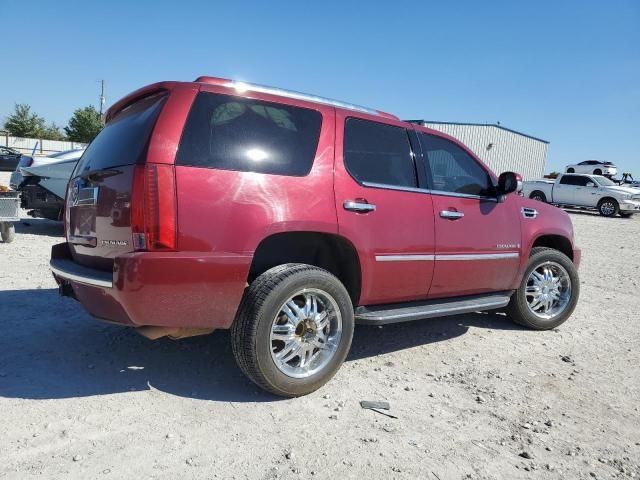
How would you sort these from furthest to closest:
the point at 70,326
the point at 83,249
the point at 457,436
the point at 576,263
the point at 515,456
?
the point at 576,263 → the point at 70,326 → the point at 83,249 → the point at 457,436 → the point at 515,456

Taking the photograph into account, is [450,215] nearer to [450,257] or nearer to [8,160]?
[450,257]

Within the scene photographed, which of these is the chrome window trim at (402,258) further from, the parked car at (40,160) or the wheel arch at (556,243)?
the parked car at (40,160)

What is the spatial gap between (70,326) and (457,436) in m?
3.24

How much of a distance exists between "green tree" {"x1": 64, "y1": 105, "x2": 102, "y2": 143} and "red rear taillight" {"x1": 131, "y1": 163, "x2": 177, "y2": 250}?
2251 inches

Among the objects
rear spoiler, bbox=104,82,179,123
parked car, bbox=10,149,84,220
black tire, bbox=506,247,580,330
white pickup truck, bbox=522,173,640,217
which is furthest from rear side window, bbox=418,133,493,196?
white pickup truck, bbox=522,173,640,217

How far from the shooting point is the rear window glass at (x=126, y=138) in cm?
277

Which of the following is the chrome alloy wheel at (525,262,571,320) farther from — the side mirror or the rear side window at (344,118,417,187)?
the rear side window at (344,118,417,187)

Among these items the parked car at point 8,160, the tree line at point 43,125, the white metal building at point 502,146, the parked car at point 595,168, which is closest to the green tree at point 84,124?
the tree line at point 43,125

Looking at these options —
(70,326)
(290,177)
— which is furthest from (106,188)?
(70,326)

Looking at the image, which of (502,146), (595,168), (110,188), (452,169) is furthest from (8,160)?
(595,168)

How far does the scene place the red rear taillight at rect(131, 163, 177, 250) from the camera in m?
2.58

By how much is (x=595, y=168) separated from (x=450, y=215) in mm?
33960

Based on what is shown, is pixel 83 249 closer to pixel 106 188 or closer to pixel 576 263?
pixel 106 188

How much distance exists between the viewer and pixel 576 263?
5.20 meters
